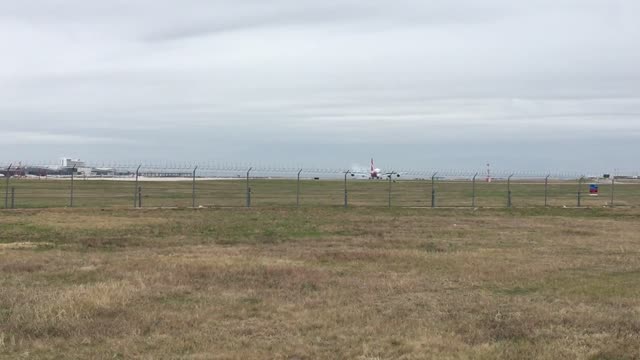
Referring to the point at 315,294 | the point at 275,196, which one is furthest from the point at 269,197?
the point at 315,294

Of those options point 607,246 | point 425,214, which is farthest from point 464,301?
point 425,214

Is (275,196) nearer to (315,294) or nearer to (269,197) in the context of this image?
(269,197)

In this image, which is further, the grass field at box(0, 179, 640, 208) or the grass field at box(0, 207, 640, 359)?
the grass field at box(0, 179, 640, 208)

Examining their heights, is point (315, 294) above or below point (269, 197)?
below

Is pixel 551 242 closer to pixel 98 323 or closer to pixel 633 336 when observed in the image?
pixel 633 336

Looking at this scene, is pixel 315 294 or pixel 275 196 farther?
pixel 275 196

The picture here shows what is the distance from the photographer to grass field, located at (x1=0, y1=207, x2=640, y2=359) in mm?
7742

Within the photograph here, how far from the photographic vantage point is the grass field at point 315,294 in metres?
7.74

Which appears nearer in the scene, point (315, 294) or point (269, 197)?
point (315, 294)

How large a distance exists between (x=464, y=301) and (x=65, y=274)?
760 cm

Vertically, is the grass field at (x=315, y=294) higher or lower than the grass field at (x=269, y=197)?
lower

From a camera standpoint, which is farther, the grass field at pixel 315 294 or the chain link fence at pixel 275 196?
the chain link fence at pixel 275 196

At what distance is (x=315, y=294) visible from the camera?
11.0 m

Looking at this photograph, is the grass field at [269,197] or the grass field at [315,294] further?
the grass field at [269,197]
